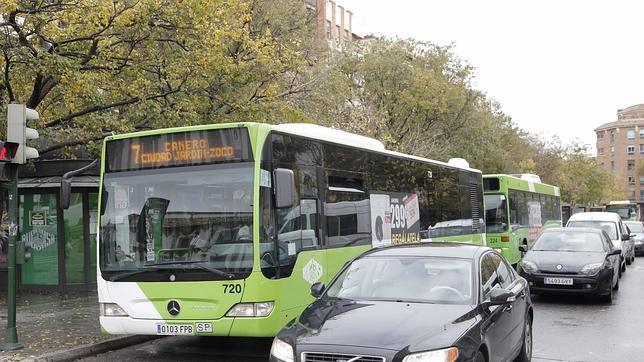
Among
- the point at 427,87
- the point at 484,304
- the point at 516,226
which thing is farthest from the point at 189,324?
the point at 427,87

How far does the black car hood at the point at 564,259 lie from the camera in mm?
12953

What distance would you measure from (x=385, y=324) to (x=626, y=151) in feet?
446

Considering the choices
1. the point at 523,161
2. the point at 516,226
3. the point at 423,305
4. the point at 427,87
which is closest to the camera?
the point at 423,305

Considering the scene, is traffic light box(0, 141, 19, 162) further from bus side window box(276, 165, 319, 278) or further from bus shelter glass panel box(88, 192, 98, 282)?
bus shelter glass panel box(88, 192, 98, 282)

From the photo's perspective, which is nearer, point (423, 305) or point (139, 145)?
point (423, 305)

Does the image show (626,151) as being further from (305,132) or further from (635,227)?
(305,132)

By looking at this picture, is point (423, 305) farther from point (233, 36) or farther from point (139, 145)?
point (233, 36)

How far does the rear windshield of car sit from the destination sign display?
2752 cm

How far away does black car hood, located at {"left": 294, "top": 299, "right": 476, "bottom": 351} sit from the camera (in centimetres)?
511

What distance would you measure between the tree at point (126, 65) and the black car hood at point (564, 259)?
688 centimetres

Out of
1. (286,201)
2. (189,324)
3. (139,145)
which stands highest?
(139,145)

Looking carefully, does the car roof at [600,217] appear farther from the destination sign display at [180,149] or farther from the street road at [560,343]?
the destination sign display at [180,149]

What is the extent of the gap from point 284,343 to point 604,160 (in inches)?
5466

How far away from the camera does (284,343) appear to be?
5.46 m
